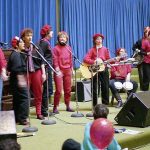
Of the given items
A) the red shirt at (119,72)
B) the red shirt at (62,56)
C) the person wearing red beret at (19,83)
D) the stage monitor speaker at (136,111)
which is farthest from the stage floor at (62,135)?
the red shirt at (119,72)

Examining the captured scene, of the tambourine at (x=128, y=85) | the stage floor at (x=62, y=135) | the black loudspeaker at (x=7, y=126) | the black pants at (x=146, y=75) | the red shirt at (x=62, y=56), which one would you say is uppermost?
the red shirt at (x=62, y=56)

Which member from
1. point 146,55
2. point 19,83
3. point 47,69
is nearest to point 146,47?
point 146,55

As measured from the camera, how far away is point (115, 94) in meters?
7.65

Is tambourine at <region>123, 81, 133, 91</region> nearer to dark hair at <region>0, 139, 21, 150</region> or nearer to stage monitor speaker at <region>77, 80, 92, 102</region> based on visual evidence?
stage monitor speaker at <region>77, 80, 92, 102</region>

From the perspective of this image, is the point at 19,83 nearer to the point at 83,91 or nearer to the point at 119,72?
the point at 119,72

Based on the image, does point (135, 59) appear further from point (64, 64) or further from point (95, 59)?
point (64, 64)

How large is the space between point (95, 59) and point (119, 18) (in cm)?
506

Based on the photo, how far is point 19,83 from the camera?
5.75 m

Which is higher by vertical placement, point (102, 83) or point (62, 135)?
point (102, 83)

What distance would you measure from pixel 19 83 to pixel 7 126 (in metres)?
1.36

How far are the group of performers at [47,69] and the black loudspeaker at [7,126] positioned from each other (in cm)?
55

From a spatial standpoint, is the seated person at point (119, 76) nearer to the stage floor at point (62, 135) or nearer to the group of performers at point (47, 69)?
the group of performers at point (47, 69)

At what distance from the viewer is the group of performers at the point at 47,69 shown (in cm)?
568

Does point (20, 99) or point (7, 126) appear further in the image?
point (20, 99)
